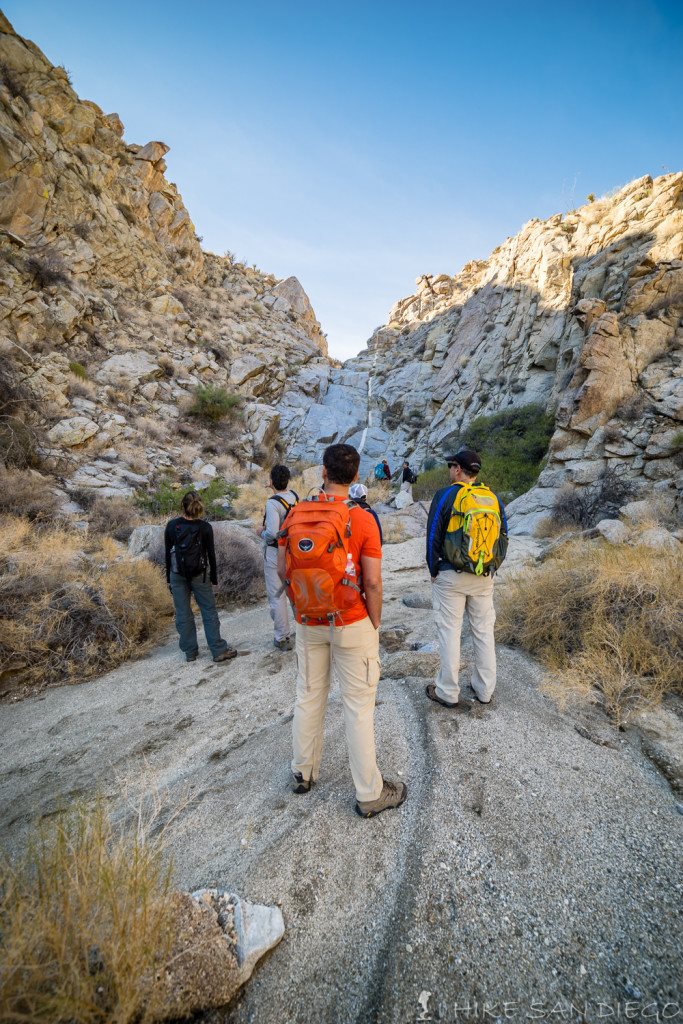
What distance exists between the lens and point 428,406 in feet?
73.6

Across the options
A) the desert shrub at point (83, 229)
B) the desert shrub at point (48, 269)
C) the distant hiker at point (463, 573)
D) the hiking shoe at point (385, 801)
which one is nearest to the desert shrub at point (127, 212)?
the desert shrub at point (83, 229)

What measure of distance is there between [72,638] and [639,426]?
12501mm

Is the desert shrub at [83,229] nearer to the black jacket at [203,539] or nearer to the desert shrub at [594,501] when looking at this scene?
the black jacket at [203,539]

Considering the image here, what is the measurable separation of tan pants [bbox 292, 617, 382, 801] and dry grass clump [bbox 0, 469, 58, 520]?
6.65 metres

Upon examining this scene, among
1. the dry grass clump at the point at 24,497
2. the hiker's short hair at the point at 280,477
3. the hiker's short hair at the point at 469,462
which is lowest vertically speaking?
the dry grass clump at the point at 24,497

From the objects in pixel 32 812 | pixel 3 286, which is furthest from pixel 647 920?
pixel 3 286

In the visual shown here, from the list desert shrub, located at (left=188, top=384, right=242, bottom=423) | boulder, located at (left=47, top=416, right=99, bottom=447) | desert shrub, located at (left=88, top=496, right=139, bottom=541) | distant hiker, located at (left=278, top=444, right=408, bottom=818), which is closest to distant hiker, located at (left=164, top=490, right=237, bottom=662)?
distant hiker, located at (left=278, top=444, right=408, bottom=818)

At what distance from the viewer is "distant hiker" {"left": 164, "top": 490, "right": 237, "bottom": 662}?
4074 mm

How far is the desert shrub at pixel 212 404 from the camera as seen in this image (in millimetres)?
15805

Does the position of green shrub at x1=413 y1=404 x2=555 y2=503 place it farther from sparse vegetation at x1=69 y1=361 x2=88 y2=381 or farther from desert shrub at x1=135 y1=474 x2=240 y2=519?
sparse vegetation at x1=69 y1=361 x2=88 y2=381

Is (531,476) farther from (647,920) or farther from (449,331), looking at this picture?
(449,331)

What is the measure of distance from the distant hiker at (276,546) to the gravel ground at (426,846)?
1.16m

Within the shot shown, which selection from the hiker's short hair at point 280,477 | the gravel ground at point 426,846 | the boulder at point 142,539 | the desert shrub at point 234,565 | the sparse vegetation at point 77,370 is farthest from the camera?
the sparse vegetation at point 77,370

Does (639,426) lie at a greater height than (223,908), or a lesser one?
greater
